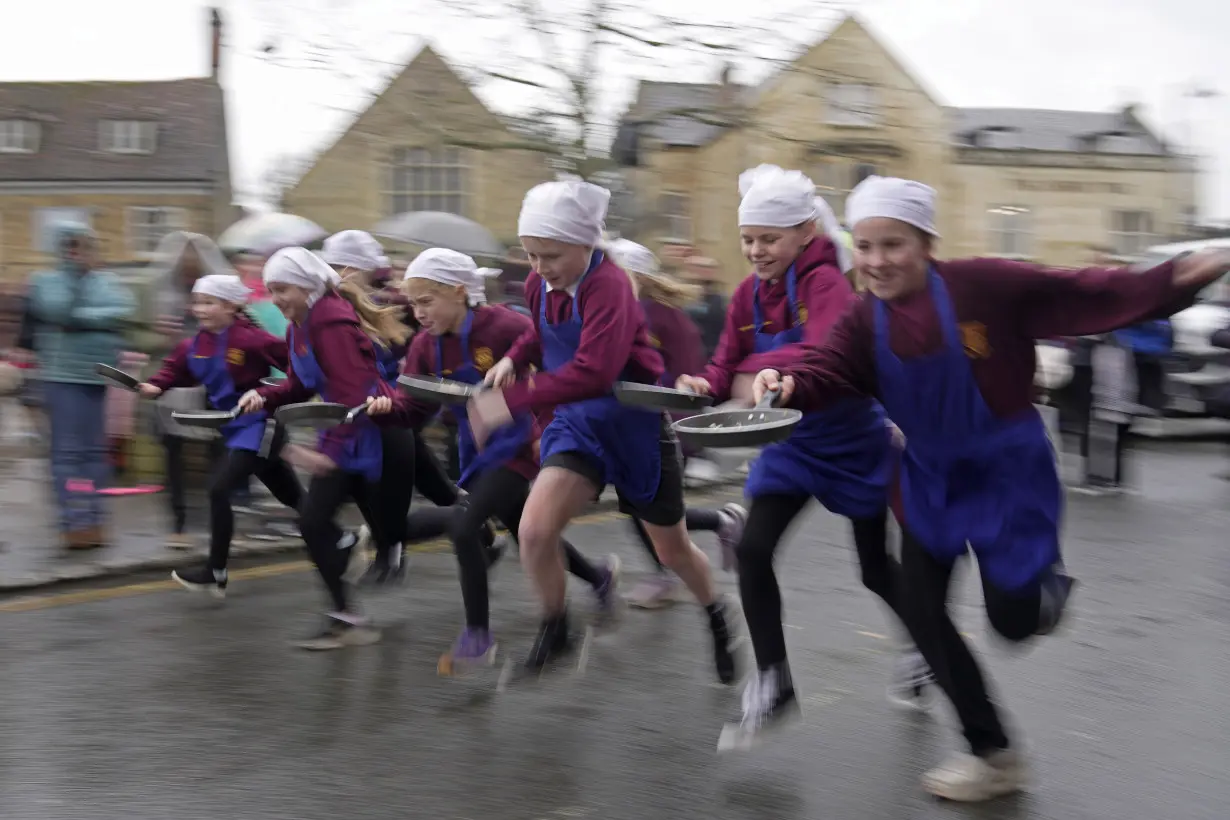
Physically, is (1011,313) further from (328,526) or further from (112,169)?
(112,169)

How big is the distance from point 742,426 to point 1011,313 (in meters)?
0.86

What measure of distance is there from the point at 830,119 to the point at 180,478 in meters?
17.9

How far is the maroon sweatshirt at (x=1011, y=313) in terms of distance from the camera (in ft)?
13.6

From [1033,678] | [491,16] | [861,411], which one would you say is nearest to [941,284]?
[861,411]

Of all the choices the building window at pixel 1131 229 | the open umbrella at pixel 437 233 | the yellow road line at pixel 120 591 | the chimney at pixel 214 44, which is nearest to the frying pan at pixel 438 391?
the yellow road line at pixel 120 591

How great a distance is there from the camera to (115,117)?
5600cm

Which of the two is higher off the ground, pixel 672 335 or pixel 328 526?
pixel 672 335

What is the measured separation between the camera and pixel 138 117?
5544 cm

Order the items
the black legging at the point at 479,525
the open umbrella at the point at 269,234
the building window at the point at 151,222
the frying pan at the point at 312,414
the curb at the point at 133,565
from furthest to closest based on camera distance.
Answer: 1. the building window at the point at 151,222
2. the open umbrella at the point at 269,234
3. the curb at the point at 133,565
4. the frying pan at the point at 312,414
5. the black legging at the point at 479,525

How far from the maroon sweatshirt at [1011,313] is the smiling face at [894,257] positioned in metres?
0.04

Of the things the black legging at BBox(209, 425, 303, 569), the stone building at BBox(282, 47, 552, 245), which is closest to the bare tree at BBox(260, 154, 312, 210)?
the stone building at BBox(282, 47, 552, 245)

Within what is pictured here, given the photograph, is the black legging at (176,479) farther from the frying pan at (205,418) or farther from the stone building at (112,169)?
the stone building at (112,169)

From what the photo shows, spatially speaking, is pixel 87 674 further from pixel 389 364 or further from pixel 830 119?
pixel 830 119

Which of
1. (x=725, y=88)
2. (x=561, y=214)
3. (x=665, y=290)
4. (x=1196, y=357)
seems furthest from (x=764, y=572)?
(x=725, y=88)
